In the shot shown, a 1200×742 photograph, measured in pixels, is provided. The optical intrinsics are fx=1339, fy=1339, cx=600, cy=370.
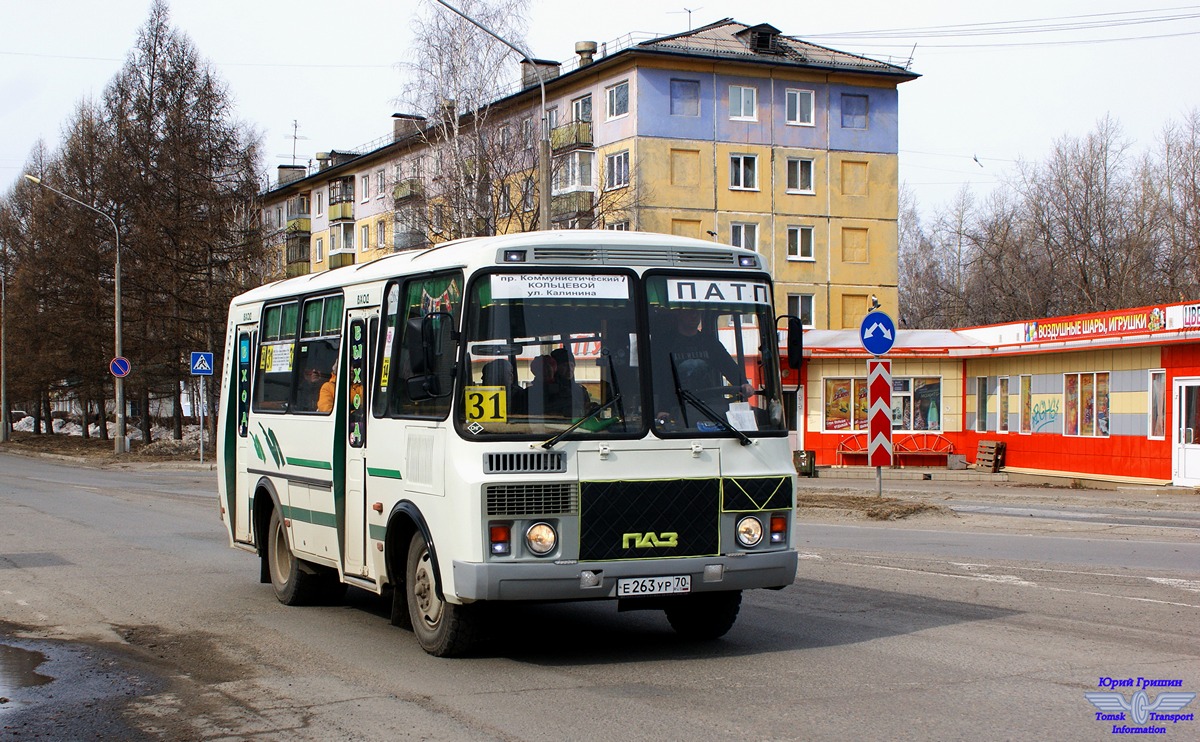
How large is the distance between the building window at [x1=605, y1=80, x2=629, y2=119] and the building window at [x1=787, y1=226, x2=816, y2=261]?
8617 mm

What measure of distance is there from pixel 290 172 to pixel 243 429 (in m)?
83.3

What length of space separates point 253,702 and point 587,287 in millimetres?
3208

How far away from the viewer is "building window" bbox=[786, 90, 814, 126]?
56.3m

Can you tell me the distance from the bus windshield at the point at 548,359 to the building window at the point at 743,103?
4825cm

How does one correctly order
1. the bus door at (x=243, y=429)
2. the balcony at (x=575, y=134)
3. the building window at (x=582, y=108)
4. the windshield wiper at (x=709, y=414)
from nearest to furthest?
the windshield wiper at (x=709, y=414) < the bus door at (x=243, y=429) < the balcony at (x=575, y=134) < the building window at (x=582, y=108)

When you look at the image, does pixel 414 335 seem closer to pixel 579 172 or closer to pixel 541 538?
pixel 541 538

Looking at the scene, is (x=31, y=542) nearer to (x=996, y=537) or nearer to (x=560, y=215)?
(x=996, y=537)

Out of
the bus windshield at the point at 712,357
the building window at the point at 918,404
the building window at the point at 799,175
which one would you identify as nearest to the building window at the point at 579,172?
the building window at the point at 799,175

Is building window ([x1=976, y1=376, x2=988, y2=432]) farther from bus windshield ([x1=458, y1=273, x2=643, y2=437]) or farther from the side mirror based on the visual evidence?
bus windshield ([x1=458, y1=273, x2=643, y2=437])

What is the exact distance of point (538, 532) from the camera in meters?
8.12

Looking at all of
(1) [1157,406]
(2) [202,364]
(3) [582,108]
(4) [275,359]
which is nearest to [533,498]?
(4) [275,359]


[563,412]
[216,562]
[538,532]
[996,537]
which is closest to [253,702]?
[538,532]

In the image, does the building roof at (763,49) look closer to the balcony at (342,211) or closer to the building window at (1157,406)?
the balcony at (342,211)

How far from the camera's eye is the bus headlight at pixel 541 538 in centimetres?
811
